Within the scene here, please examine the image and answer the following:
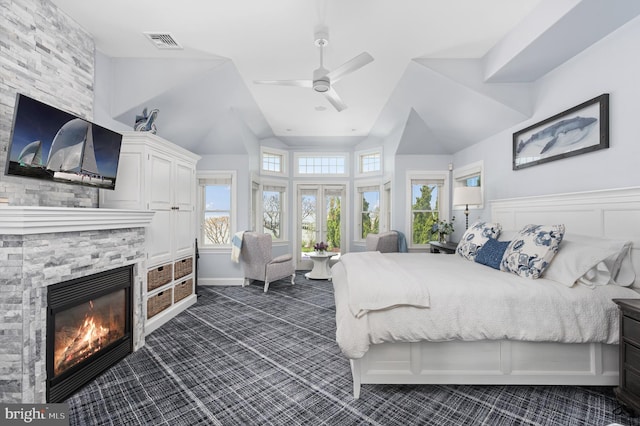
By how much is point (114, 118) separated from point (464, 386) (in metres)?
4.34

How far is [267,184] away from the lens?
6.15m

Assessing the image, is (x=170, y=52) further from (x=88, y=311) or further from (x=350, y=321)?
(x=350, y=321)

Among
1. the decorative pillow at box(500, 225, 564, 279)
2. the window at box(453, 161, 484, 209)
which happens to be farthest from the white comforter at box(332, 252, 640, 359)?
the window at box(453, 161, 484, 209)

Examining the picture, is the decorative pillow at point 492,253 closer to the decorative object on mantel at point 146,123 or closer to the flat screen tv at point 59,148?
the flat screen tv at point 59,148

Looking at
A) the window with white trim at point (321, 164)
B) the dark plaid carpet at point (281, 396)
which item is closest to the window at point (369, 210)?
the window with white trim at point (321, 164)

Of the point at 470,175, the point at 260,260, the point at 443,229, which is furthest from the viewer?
the point at 443,229

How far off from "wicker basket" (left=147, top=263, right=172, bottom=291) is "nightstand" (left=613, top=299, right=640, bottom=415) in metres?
3.92

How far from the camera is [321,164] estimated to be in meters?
6.69

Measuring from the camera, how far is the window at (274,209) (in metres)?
6.29

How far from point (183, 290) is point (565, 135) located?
4681 mm

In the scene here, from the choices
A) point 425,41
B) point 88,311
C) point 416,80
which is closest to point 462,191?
point 416,80

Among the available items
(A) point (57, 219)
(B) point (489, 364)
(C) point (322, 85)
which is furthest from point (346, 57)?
(B) point (489, 364)

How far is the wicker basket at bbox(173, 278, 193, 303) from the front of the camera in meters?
3.71

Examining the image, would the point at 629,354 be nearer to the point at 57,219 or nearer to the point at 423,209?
the point at 57,219
